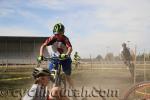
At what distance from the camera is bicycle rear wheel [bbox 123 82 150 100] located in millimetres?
6621

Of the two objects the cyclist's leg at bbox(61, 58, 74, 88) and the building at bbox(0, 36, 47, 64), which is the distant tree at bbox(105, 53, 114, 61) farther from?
the cyclist's leg at bbox(61, 58, 74, 88)

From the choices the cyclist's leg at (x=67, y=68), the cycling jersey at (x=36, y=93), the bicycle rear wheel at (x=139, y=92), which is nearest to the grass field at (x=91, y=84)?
the bicycle rear wheel at (x=139, y=92)

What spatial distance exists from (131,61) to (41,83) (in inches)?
443

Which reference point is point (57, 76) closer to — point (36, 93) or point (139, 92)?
point (36, 93)

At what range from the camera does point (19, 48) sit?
205ft

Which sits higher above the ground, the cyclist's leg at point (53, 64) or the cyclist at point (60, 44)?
the cyclist at point (60, 44)

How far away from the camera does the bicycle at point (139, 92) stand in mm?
6617

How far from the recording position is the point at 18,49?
205 ft

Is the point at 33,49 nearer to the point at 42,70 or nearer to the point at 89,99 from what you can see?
the point at 89,99

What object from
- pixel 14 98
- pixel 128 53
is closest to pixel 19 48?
pixel 128 53

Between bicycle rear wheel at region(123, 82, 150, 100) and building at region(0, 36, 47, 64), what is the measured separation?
51.9m

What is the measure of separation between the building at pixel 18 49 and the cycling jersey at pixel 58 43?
50.6 m

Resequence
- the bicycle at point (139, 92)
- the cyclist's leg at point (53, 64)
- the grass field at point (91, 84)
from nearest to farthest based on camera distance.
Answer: the bicycle at point (139, 92) → the cyclist's leg at point (53, 64) → the grass field at point (91, 84)

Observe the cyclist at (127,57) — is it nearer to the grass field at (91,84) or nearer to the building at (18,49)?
the grass field at (91,84)
